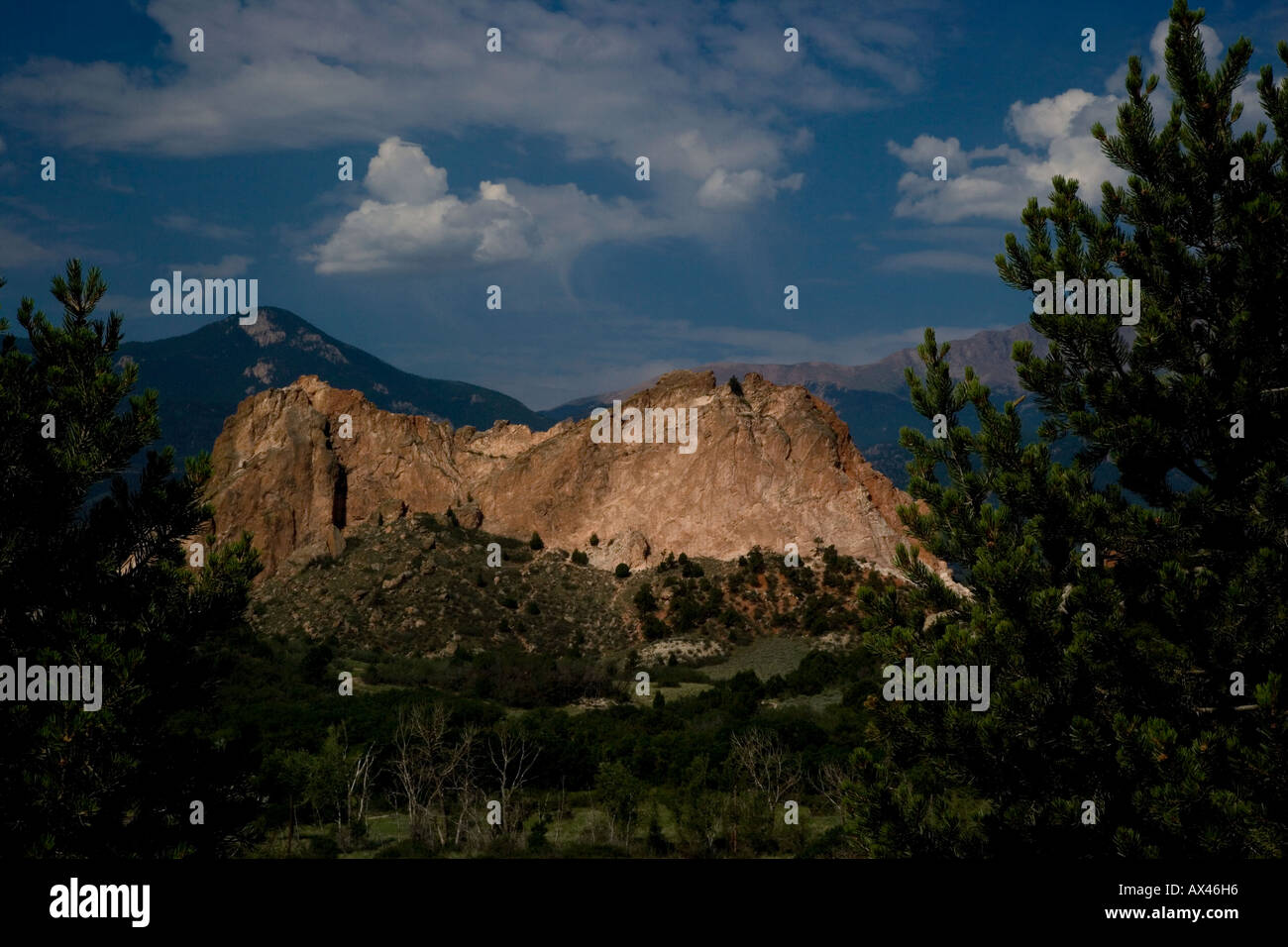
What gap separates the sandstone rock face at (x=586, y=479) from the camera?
62094 millimetres

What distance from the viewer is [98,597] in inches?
406

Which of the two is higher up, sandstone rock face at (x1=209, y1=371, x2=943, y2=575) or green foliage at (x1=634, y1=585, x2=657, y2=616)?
sandstone rock face at (x1=209, y1=371, x2=943, y2=575)

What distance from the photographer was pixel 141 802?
393 inches

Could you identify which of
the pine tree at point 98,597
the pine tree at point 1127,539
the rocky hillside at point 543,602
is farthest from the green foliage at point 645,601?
the pine tree at point 1127,539

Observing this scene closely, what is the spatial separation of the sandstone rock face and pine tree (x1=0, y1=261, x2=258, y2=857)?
51617mm

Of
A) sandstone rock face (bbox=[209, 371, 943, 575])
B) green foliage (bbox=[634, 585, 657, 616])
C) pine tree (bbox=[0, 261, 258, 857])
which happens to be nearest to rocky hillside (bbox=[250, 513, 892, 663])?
green foliage (bbox=[634, 585, 657, 616])

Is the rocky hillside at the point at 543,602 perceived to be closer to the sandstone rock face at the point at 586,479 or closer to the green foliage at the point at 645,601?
the green foliage at the point at 645,601

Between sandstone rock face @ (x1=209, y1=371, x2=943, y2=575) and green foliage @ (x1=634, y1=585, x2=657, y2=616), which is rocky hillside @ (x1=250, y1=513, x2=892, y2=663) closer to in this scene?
green foliage @ (x1=634, y1=585, x2=657, y2=616)

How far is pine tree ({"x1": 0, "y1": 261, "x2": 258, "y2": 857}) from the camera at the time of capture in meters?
9.05

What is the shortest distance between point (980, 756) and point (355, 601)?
55630 mm

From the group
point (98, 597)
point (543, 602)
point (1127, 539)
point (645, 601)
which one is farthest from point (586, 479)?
point (1127, 539)

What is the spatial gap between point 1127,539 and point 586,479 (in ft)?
197
